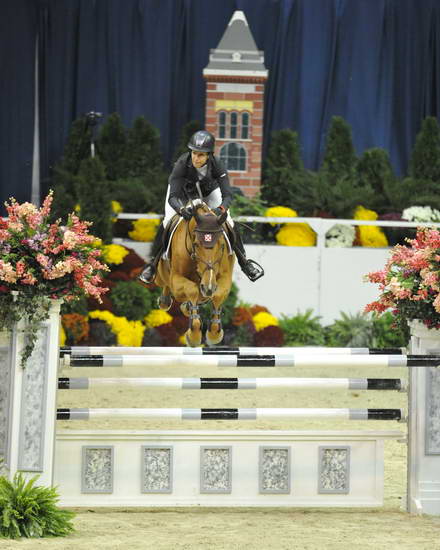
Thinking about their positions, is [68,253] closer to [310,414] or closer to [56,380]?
[56,380]

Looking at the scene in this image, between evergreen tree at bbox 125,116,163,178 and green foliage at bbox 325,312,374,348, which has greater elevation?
evergreen tree at bbox 125,116,163,178

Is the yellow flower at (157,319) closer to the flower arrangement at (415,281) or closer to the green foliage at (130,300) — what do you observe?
the green foliage at (130,300)

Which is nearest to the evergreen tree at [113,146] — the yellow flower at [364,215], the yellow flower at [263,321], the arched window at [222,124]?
the arched window at [222,124]

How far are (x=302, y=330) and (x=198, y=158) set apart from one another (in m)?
6.05

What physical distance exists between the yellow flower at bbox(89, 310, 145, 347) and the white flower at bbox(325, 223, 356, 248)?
2.73 meters

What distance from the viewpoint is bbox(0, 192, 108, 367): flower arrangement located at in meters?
5.03

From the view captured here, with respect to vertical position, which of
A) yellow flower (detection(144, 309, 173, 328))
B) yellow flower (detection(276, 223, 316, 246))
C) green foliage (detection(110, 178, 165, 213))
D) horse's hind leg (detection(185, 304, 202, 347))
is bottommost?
horse's hind leg (detection(185, 304, 202, 347))

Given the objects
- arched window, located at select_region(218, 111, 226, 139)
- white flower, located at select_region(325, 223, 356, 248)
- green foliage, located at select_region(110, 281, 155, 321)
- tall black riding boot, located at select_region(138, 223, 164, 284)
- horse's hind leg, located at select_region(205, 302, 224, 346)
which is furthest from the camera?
arched window, located at select_region(218, 111, 226, 139)

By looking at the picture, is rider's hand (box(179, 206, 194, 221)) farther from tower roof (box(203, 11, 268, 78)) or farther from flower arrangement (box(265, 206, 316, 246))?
tower roof (box(203, 11, 268, 78))

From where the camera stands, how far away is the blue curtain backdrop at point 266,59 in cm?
1456

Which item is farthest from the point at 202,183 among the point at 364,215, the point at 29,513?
the point at 364,215

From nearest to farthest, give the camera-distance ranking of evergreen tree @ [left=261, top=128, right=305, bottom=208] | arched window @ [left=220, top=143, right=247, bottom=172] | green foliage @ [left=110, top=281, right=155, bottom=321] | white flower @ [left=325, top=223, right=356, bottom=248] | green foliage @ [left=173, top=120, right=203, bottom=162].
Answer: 1. green foliage @ [left=110, top=281, right=155, bottom=321]
2. white flower @ [left=325, top=223, right=356, bottom=248]
3. arched window @ [left=220, top=143, right=247, bottom=172]
4. evergreen tree @ [left=261, top=128, right=305, bottom=208]
5. green foliage @ [left=173, top=120, right=203, bottom=162]

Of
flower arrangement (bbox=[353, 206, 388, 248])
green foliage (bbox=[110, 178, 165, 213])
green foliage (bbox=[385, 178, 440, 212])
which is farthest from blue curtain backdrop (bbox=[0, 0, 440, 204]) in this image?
flower arrangement (bbox=[353, 206, 388, 248])

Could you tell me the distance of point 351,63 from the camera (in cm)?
1476
